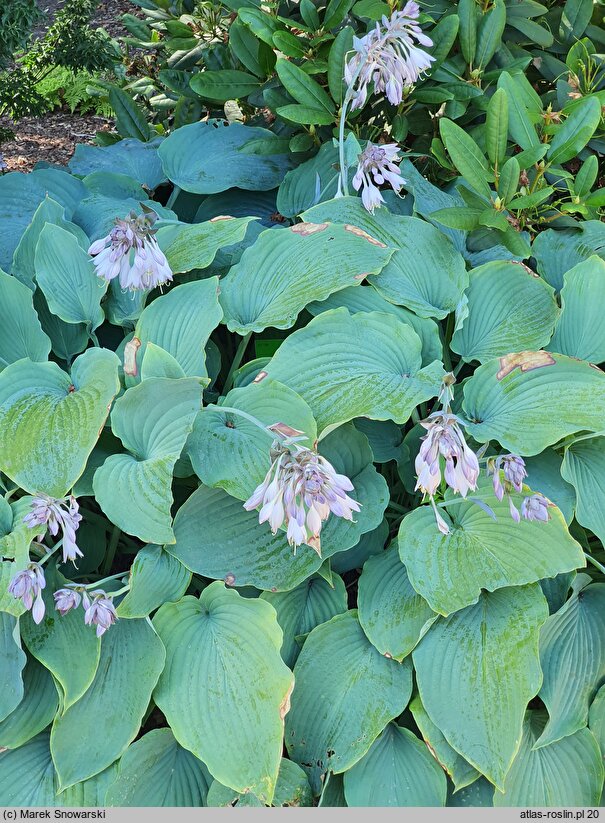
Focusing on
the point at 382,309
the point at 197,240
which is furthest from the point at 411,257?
the point at 197,240

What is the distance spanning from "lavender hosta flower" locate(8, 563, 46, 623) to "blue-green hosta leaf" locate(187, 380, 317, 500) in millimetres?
422

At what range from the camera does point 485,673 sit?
Answer: 5.83ft

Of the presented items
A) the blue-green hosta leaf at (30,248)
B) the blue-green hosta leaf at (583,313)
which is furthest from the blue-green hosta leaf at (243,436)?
the blue-green hosta leaf at (583,313)

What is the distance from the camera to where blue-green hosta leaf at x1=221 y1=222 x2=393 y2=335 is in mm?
2115

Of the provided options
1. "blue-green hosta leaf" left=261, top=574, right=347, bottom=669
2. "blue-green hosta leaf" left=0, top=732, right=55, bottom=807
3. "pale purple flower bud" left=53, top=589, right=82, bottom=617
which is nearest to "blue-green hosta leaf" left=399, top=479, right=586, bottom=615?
"blue-green hosta leaf" left=261, top=574, right=347, bottom=669

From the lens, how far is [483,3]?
2645 mm

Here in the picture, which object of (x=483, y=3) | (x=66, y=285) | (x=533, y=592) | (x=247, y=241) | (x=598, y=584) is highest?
(x=483, y=3)

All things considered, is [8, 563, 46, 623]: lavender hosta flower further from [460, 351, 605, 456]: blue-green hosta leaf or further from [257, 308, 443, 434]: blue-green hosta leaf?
[460, 351, 605, 456]: blue-green hosta leaf

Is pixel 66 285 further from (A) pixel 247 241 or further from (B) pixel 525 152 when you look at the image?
(B) pixel 525 152

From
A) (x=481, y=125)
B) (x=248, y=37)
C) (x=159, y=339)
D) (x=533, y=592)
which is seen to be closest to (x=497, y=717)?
(x=533, y=592)

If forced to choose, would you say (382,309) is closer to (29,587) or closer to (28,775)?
(29,587)

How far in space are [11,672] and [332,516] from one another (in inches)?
32.5

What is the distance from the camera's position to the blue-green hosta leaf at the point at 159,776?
5.82ft

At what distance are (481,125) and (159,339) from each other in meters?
1.37
